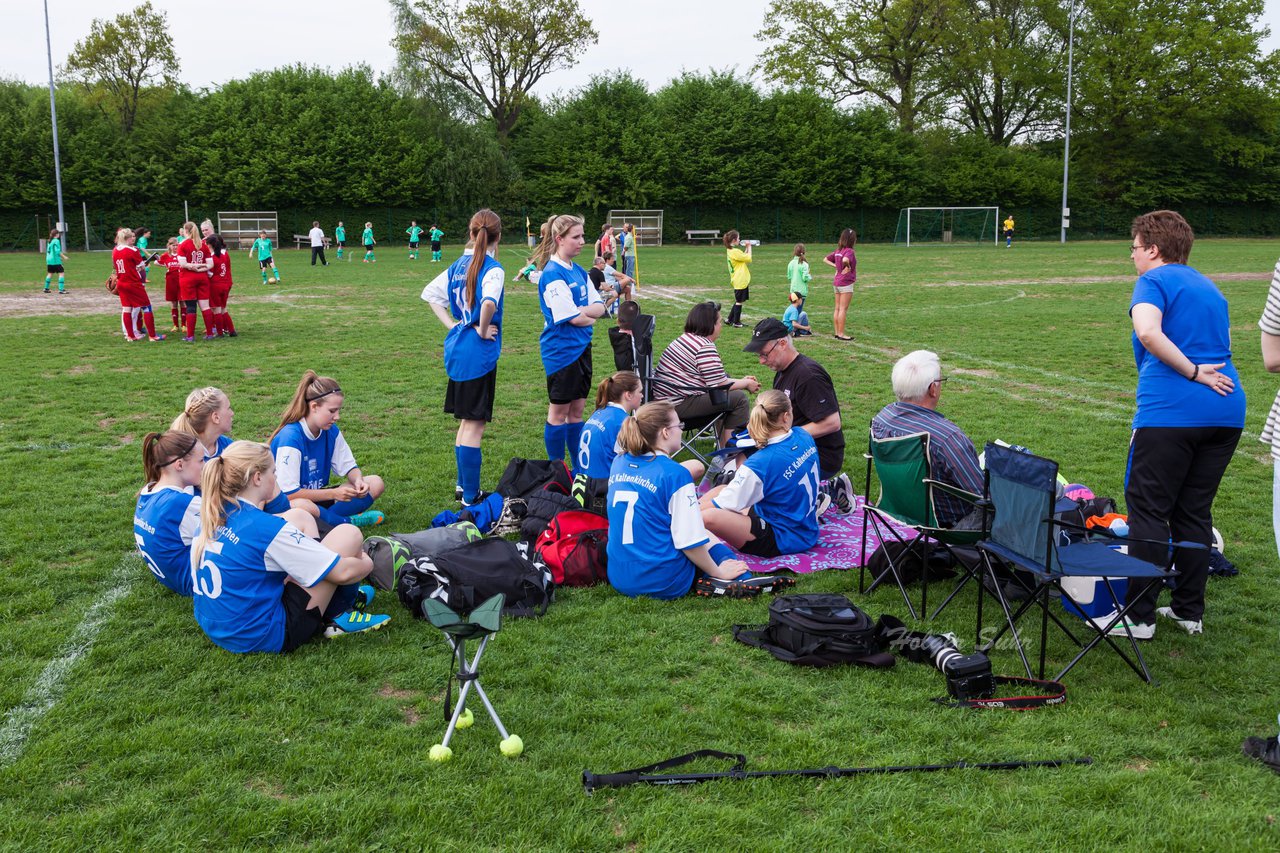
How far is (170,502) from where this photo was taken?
4996 mm

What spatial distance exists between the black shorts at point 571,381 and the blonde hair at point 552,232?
2.44 feet

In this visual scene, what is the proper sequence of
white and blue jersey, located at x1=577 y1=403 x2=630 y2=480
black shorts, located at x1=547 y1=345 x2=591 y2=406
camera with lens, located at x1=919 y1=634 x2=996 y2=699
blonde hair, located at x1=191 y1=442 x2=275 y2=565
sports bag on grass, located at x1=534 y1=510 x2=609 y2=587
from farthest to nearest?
black shorts, located at x1=547 y1=345 x2=591 y2=406, white and blue jersey, located at x1=577 y1=403 x2=630 y2=480, sports bag on grass, located at x1=534 y1=510 x2=609 y2=587, blonde hair, located at x1=191 y1=442 x2=275 y2=565, camera with lens, located at x1=919 y1=634 x2=996 y2=699

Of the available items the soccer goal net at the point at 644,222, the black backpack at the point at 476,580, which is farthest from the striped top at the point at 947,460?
the soccer goal net at the point at 644,222

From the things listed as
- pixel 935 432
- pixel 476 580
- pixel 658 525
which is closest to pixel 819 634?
pixel 658 525

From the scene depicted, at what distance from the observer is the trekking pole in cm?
357

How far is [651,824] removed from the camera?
3344 mm

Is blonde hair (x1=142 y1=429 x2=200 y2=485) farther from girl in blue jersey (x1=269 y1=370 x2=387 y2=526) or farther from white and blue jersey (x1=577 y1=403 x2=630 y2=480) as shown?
white and blue jersey (x1=577 y1=403 x2=630 y2=480)

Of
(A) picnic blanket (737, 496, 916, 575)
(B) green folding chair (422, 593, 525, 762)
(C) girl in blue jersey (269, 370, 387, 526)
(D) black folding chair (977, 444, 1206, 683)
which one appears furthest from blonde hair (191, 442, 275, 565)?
(D) black folding chair (977, 444, 1206, 683)

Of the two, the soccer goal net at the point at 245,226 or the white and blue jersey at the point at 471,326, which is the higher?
the soccer goal net at the point at 245,226

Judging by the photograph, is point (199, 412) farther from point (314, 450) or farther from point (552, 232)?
point (552, 232)

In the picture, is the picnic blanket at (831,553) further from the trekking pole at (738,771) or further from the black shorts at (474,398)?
the black shorts at (474,398)

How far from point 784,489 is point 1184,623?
2.19 meters

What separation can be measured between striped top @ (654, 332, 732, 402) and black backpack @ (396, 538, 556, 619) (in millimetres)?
3188

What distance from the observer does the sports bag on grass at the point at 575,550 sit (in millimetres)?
5594
